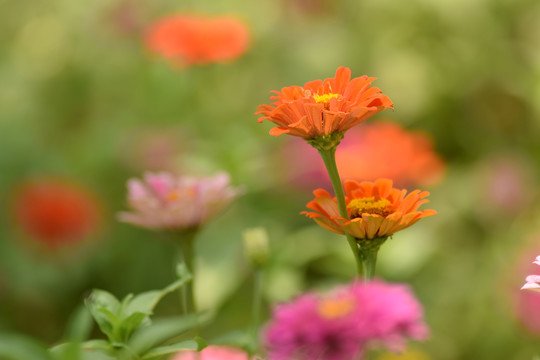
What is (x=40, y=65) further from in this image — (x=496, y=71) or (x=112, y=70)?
(x=496, y=71)

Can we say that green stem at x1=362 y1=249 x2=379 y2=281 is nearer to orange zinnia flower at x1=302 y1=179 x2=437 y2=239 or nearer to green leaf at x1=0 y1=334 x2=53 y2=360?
orange zinnia flower at x1=302 y1=179 x2=437 y2=239

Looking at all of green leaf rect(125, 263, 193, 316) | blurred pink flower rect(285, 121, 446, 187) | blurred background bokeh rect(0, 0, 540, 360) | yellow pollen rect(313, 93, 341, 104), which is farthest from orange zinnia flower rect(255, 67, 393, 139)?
blurred pink flower rect(285, 121, 446, 187)

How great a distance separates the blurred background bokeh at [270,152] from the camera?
3.83ft

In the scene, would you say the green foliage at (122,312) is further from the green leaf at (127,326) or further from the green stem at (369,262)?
the green stem at (369,262)

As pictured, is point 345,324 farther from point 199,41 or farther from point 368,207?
point 199,41

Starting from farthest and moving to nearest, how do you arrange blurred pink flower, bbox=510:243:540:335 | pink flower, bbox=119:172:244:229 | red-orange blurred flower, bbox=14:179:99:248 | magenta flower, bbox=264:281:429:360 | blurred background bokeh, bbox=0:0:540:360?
red-orange blurred flower, bbox=14:179:99:248
blurred background bokeh, bbox=0:0:540:360
blurred pink flower, bbox=510:243:540:335
pink flower, bbox=119:172:244:229
magenta flower, bbox=264:281:429:360

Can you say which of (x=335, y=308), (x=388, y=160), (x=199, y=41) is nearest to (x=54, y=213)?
(x=199, y=41)

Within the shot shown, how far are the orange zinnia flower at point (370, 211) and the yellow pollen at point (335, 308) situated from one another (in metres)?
0.04

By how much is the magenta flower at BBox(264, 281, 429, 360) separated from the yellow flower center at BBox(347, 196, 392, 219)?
0.05 metres

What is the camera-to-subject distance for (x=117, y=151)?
1481mm

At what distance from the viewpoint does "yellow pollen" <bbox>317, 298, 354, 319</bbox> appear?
334 mm

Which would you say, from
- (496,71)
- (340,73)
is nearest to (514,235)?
(496,71)

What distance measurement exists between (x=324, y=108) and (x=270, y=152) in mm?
1011

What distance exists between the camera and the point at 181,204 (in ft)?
1.84
